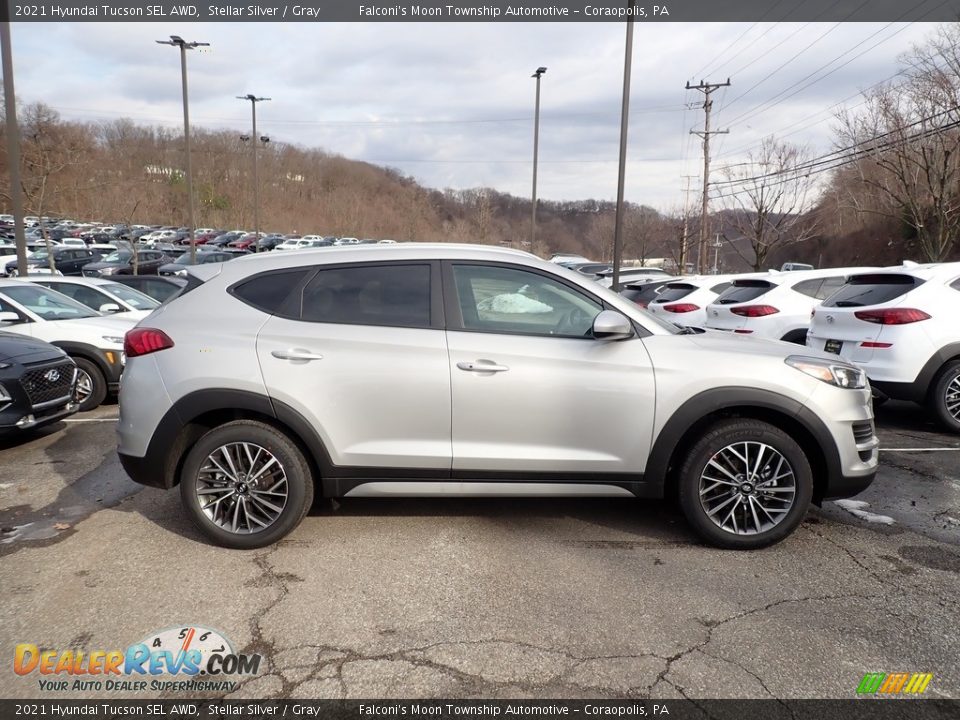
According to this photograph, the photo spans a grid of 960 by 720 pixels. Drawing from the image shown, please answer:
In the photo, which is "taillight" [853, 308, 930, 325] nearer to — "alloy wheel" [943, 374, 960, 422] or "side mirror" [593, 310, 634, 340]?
"alloy wheel" [943, 374, 960, 422]

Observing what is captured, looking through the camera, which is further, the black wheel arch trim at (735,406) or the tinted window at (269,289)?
the tinted window at (269,289)

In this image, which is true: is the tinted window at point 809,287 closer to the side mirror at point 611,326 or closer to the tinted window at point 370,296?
the side mirror at point 611,326

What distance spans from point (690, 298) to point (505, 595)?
866 centimetres

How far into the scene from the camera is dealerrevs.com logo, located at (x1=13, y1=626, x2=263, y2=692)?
2.67 metres

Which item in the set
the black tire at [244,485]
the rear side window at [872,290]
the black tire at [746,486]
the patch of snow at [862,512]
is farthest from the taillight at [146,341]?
the rear side window at [872,290]

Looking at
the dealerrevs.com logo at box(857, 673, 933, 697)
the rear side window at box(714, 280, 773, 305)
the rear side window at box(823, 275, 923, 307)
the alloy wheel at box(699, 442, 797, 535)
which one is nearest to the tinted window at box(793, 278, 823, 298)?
the rear side window at box(714, 280, 773, 305)

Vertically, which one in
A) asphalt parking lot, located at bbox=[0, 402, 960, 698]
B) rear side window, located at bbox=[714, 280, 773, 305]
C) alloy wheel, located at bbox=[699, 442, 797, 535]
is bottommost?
asphalt parking lot, located at bbox=[0, 402, 960, 698]

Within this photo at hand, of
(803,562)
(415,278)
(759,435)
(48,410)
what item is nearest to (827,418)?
(759,435)

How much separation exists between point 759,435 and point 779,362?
1.50 ft

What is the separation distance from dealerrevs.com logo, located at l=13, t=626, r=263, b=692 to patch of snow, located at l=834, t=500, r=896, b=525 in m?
4.02

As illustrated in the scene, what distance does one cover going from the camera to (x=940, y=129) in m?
16.8

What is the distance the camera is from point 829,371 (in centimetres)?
388

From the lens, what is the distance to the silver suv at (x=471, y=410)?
381cm

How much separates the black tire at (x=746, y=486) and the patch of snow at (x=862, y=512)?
101 cm
